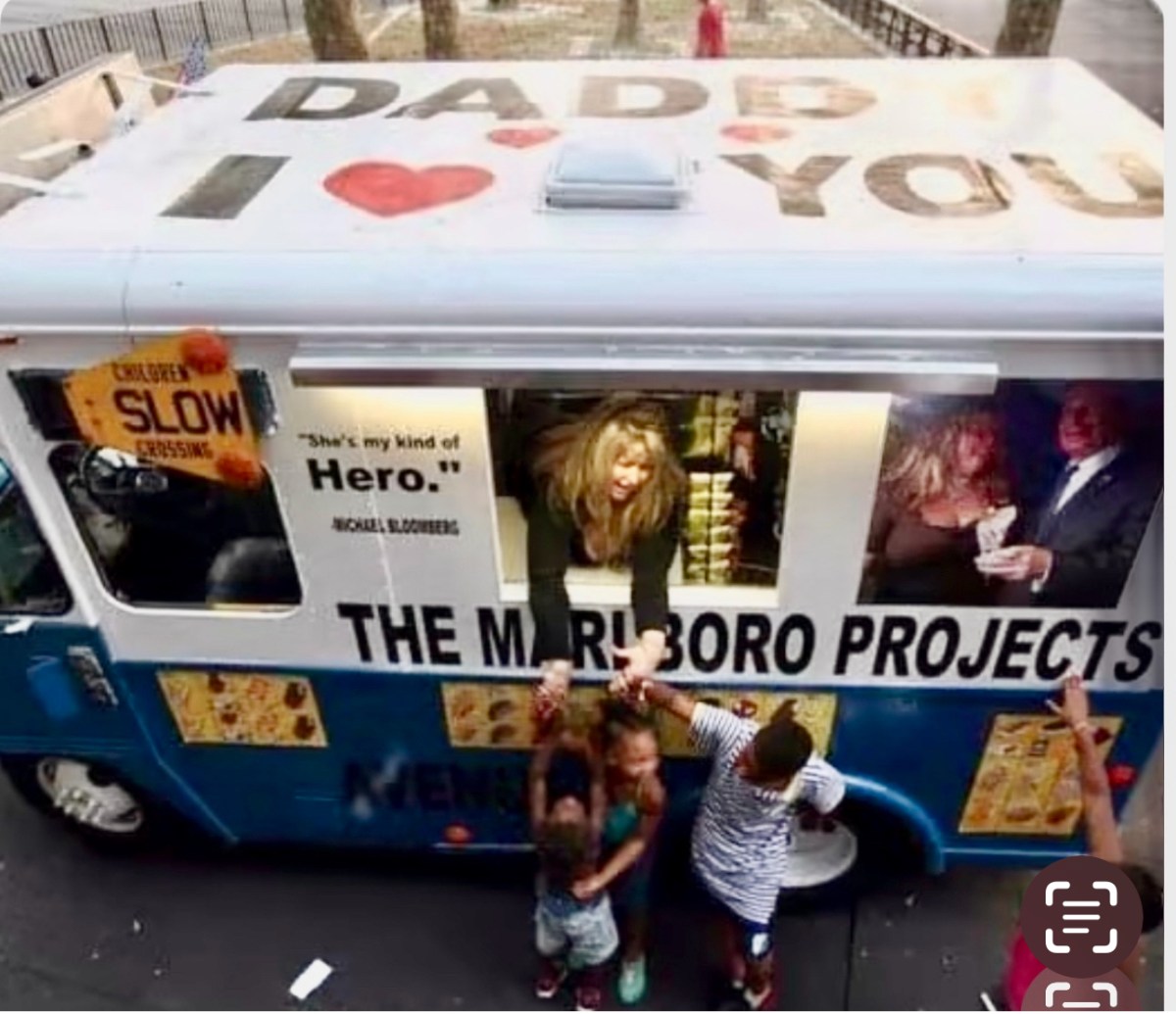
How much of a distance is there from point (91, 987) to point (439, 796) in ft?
4.67

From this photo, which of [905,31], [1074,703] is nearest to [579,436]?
[1074,703]

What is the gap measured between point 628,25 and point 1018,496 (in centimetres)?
1378

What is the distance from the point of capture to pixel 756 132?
130 inches

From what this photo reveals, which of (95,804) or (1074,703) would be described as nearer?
(1074,703)

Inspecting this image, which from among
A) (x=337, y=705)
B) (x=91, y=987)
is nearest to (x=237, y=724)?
(x=337, y=705)

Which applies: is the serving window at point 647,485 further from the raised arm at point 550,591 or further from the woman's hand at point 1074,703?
the woman's hand at point 1074,703

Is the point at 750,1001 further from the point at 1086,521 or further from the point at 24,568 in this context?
the point at 24,568

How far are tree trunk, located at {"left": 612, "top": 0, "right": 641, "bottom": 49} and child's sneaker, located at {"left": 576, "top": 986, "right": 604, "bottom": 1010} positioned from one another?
1370 centimetres

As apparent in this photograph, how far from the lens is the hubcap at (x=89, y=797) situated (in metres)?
3.99

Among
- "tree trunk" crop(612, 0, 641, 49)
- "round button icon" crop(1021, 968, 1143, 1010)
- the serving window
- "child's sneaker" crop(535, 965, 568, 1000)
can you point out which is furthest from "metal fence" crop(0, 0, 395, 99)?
"round button icon" crop(1021, 968, 1143, 1010)

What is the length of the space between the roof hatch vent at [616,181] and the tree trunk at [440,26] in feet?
30.5

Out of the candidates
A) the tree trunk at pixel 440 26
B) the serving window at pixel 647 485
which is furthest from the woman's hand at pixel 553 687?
the tree trunk at pixel 440 26

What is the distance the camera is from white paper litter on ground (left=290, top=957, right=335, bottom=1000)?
3793 millimetres

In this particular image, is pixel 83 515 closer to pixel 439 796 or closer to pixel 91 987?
pixel 439 796
